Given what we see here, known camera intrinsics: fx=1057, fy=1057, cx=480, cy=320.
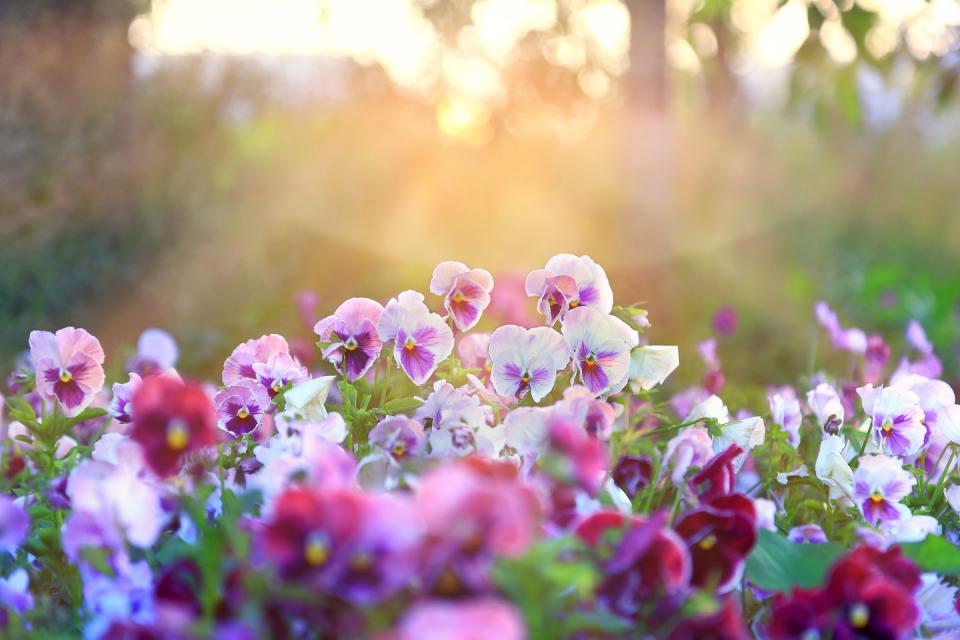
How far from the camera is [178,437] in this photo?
0.90 m

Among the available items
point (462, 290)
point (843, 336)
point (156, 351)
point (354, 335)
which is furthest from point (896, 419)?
point (156, 351)

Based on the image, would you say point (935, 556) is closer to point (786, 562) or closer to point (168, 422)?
point (786, 562)

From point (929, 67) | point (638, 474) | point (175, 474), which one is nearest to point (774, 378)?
point (929, 67)

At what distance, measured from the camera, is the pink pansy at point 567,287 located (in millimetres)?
1343

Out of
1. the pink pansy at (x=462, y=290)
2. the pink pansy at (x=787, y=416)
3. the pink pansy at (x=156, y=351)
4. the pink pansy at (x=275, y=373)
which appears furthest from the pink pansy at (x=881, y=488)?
the pink pansy at (x=156, y=351)

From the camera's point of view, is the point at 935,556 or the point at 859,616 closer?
the point at 859,616

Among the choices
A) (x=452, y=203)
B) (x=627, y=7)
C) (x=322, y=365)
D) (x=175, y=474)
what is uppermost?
(x=452, y=203)

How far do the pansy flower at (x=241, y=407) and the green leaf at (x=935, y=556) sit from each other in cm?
76

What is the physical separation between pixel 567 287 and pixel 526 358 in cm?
12

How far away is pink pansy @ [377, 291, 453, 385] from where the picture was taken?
→ 1299 millimetres

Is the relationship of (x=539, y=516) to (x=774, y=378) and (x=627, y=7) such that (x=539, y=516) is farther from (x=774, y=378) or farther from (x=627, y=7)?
(x=627, y=7)

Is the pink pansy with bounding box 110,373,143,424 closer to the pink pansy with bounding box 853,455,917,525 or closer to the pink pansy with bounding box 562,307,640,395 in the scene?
the pink pansy with bounding box 562,307,640,395

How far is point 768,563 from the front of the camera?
3.51 ft

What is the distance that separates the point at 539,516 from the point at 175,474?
37 centimetres
